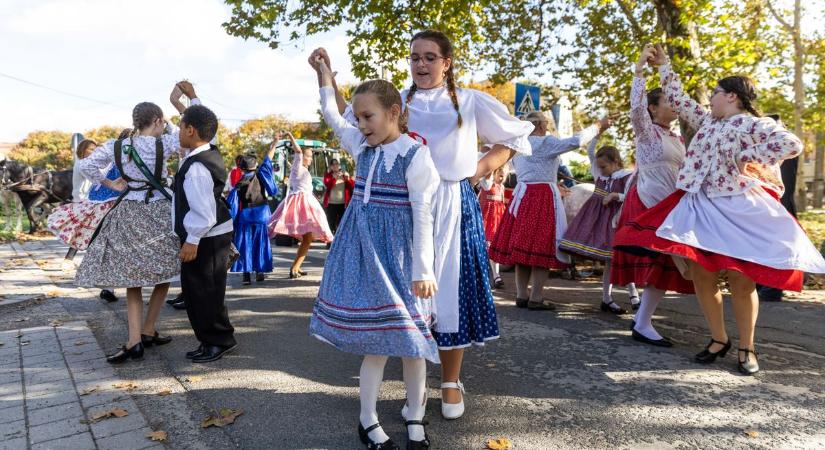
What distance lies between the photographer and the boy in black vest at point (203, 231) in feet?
12.6

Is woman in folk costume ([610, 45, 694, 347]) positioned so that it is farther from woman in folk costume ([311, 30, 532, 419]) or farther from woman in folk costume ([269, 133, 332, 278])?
woman in folk costume ([269, 133, 332, 278])

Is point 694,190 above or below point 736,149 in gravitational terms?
below

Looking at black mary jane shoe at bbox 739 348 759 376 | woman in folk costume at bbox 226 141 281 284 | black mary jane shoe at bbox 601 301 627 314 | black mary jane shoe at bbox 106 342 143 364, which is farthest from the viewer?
woman in folk costume at bbox 226 141 281 284

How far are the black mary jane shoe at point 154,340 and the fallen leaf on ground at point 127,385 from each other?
79 centimetres

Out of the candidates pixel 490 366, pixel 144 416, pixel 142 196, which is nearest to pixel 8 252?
pixel 142 196

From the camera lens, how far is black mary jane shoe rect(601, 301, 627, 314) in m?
5.62

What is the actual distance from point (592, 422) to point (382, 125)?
6.13 feet

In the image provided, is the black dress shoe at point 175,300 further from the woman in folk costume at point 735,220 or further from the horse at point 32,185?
the horse at point 32,185

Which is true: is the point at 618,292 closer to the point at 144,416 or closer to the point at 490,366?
the point at 490,366

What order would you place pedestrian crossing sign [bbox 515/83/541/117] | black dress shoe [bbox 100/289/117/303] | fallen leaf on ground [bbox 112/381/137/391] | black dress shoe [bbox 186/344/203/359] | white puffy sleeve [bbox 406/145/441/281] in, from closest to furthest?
white puffy sleeve [bbox 406/145/441/281] → fallen leaf on ground [bbox 112/381/137/391] → black dress shoe [bbox 186/344/203/359] → black dress shoe [bbox 100/289/117/303] → pedestrian crossing sign [bbox 515/83/541/117]

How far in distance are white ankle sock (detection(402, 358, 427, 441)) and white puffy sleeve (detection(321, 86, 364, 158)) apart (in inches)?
40.9

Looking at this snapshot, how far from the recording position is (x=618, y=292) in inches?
267

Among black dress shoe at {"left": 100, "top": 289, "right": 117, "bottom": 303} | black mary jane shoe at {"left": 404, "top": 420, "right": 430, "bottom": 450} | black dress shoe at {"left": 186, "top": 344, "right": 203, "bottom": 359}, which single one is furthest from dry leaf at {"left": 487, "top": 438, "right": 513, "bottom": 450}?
black dress shoe at {"left": 100, "top": 289, "right": 117, "bottom": 303}

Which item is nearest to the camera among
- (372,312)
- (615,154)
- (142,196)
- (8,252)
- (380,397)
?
(372,312)
